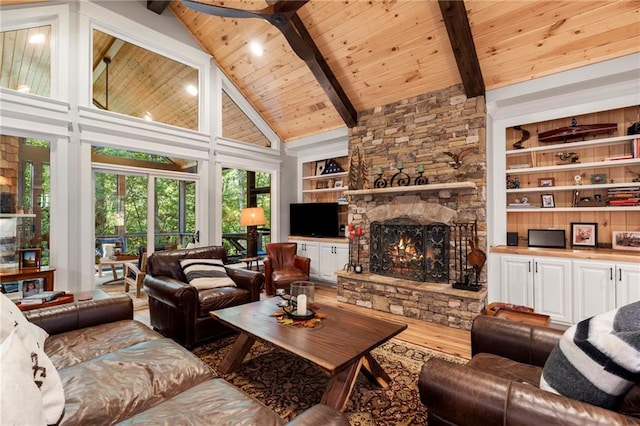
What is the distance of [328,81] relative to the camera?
14.4 ft

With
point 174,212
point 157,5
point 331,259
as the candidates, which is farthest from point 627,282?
point 157,5

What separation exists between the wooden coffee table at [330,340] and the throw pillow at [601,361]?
1.00 m

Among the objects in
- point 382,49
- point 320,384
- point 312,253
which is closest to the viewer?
point 320,384

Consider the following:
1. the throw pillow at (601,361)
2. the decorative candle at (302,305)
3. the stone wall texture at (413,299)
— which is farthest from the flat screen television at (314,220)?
the throw pillow at (601,361)

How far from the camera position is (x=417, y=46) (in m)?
3.76

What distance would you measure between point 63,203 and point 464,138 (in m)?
5.13

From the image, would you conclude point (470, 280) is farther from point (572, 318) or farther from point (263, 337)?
point (263, 337)

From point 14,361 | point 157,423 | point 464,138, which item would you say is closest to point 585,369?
point 157,423

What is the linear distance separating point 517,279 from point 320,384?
285 centimetres

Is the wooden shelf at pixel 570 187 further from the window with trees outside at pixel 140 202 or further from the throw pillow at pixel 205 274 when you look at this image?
the window with trees outside at pixel 140 202

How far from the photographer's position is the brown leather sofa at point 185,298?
2.89 meters

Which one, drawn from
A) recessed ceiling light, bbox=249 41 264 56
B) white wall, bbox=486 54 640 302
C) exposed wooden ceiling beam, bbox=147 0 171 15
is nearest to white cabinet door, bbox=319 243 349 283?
white wall, bbox=486 54 640 302

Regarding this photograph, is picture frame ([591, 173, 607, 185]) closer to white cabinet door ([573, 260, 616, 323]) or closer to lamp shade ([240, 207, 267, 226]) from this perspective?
white cabinet door ([573, 260, 616, 323])

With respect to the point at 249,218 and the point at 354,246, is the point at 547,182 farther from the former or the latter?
the point at 249,218
